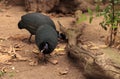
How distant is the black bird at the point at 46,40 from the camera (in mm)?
4996

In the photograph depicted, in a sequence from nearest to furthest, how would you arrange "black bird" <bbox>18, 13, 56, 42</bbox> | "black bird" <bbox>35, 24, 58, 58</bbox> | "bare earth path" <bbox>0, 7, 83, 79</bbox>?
"bare earth path" <bbox>0, 7, 83, 79</bbox>
"black bird" <bbox>35, 24, 58, 58</bbox>
"black bird" <bbox>18, 13, 56, 42</bbox>

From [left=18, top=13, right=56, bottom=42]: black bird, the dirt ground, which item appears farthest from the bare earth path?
[left=18, top=13, right=56, bottom=42]: black bird

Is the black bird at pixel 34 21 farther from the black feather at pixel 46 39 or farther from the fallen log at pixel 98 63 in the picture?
the fallen log at pixel 98 63

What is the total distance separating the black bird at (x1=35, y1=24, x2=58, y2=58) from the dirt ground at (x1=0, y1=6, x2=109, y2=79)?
0.99ft

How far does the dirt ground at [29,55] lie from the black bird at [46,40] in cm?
30

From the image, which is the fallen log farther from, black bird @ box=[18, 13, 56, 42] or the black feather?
black bird @ box=[18, 13, 56, 42]

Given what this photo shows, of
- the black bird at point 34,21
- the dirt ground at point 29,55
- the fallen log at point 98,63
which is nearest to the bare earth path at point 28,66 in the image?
the dirt ground at point 29,55

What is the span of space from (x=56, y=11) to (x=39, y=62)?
11.5ft

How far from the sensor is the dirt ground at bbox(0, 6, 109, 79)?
15.8 ft

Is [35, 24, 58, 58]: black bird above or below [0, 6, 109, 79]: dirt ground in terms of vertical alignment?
above

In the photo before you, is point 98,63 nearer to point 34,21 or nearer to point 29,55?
point 29,55

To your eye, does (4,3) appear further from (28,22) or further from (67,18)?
(28,22)

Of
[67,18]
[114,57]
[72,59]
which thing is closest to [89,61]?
[114,57]

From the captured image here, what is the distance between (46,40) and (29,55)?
678 mm
